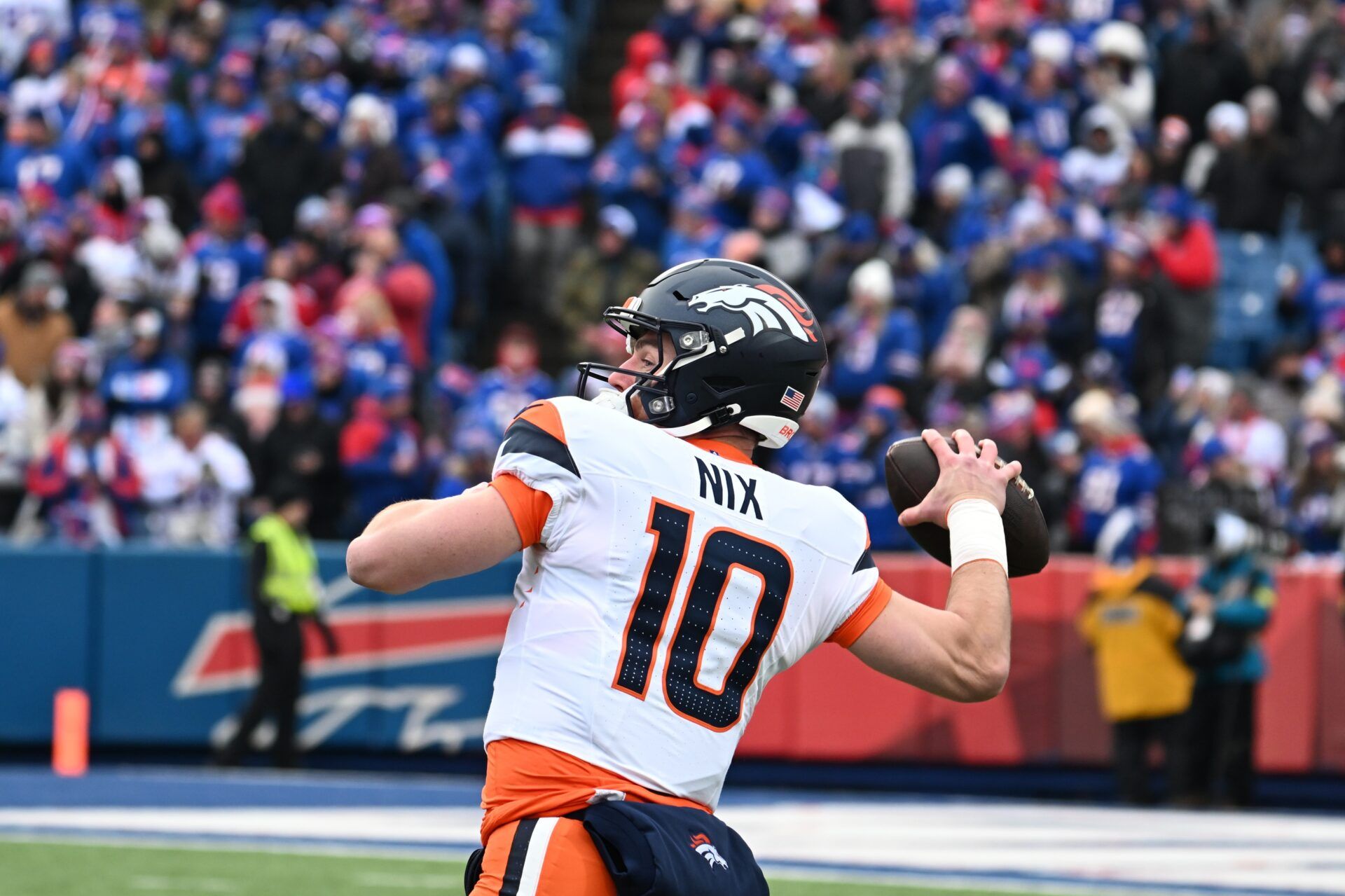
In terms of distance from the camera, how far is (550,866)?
301cm

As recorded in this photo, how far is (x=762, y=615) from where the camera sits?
3.17m

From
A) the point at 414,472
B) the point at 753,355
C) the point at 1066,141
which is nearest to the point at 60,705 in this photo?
the point at 414,472

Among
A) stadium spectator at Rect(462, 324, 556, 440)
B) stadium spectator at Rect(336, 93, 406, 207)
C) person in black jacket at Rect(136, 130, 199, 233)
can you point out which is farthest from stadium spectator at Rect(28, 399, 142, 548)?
stadium spectator at Rect(336, 93, 406, 207)

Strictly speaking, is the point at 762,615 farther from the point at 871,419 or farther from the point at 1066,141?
the point at 1066,141

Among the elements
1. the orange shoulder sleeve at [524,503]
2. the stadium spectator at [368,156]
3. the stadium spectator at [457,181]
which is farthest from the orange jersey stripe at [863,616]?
the stadium spectator at [368,156]

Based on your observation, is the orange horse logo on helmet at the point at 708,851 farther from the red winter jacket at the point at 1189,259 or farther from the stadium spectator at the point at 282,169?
the stadium spectator at the point at 282,169

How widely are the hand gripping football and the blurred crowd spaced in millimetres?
8588

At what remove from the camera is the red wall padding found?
477 inches

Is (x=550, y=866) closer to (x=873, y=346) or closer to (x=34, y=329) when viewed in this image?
(x=873, y=346)

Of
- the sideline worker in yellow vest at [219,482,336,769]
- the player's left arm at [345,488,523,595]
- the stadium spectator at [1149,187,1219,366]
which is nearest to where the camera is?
the player's left arm at [345,488,523,595]

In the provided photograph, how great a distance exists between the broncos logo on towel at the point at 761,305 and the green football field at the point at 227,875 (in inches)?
197

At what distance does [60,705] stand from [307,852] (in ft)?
13.9

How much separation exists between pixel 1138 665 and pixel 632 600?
935 centimetres

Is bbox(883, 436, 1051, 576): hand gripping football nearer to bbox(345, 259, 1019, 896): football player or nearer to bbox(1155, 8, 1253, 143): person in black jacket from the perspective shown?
bbox(345, 259, 1019, 896): football player
